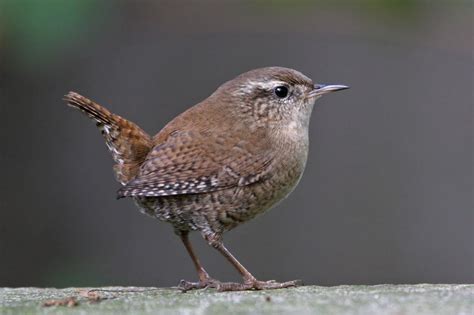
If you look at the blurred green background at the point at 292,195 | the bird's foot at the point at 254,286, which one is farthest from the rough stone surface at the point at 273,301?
the blurred green background at the point at 292,195

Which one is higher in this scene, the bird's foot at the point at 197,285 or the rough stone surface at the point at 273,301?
the rough stone surface at the point at 273,301

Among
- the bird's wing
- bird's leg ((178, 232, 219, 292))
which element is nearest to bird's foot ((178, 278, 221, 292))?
bird's leg ((178, 232, 219, 292))

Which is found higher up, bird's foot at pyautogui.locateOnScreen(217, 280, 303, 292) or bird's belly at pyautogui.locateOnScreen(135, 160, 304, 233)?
bird's belly at pyautogui.locateOnScreen(135, 160, 304, 233)

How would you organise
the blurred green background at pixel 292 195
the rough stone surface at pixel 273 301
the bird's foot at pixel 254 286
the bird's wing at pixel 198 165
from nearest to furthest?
1. the rough stone surface at pixel 273 301
2. the bird's foot at pixel 254 286
3. the bird's wing at pixel 198 165
4. the blurred green background at pixel 292 195

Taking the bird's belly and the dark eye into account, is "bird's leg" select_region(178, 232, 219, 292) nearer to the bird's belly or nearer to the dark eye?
the bird's belly

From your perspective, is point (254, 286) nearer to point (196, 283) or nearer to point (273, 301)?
point (196, 283)

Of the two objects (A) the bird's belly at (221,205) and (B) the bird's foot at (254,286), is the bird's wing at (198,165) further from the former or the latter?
(B) the bird's foot at (254,286)

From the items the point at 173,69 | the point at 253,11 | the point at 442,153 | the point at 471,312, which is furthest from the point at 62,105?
the point at 471,312
